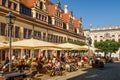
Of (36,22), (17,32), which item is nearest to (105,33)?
(36,22)

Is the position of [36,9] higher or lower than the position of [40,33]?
higher

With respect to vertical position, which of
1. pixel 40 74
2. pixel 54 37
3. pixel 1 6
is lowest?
pixel 40 74

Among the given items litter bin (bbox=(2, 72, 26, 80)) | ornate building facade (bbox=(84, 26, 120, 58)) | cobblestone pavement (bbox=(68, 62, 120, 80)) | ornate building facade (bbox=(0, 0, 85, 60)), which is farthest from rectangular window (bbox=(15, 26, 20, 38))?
ornate building facade (bbox=(84, 26, 120, 58))

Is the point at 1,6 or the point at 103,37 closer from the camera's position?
the point at 1,6

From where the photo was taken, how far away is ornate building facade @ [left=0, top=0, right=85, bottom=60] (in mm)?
33656

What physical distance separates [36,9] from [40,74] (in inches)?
864

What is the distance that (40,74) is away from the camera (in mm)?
21984

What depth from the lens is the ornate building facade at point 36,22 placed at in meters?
33.7

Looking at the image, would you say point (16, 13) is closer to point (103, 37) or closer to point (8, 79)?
point (8, 79)

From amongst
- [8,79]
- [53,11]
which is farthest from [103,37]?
[8,79]

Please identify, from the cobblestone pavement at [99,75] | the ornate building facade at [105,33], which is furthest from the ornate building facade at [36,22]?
the ornate building facade at [105,33]

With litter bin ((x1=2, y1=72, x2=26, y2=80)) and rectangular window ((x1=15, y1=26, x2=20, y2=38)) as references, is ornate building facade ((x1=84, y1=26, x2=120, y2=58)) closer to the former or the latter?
rectangular window ((x1=15, y1=26, x2=20, y2=38))

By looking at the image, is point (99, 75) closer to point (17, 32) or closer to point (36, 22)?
point (17, 32)

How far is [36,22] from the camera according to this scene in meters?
42.1
